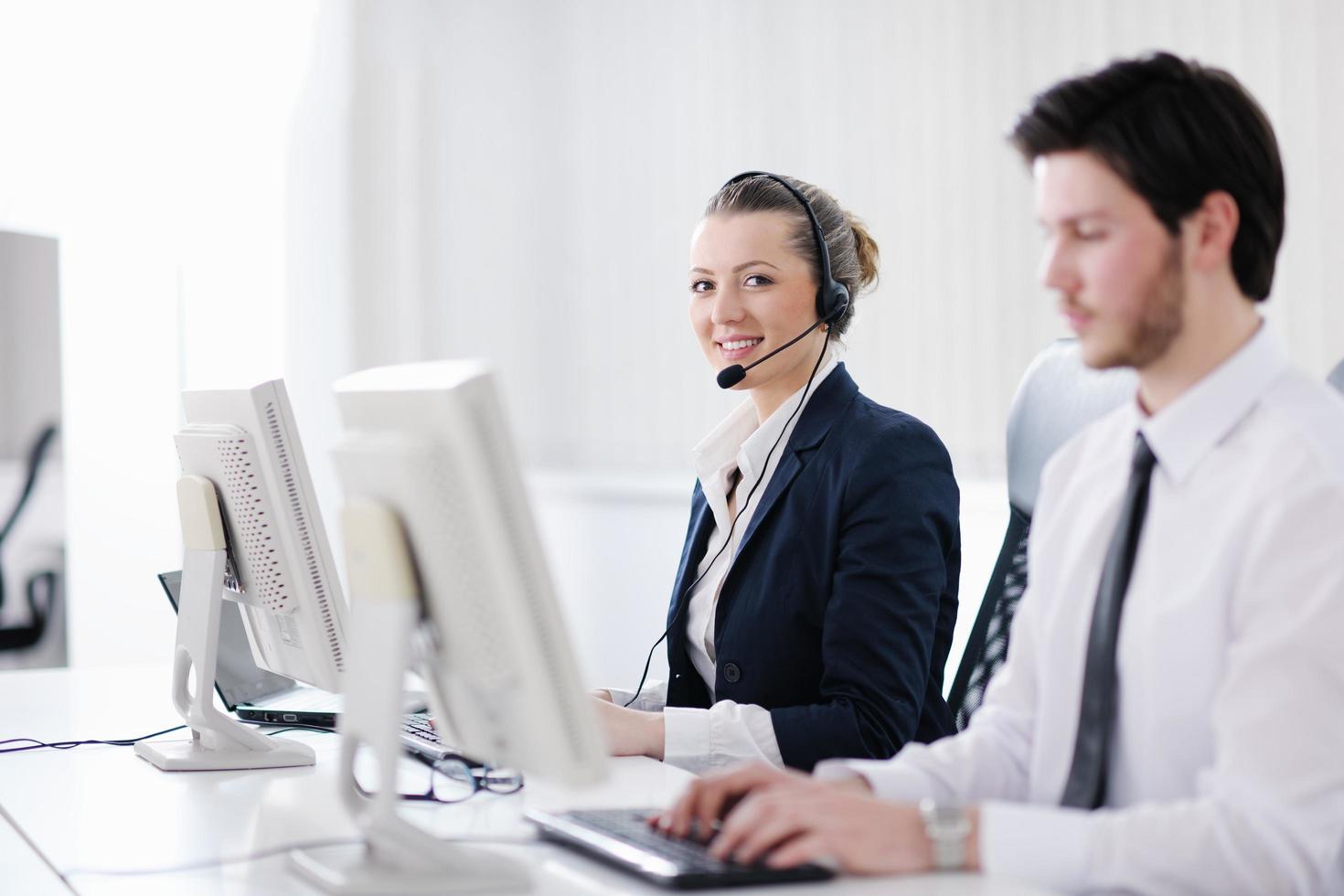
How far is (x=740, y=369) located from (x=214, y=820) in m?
0.91

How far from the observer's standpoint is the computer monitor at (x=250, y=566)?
154 cm

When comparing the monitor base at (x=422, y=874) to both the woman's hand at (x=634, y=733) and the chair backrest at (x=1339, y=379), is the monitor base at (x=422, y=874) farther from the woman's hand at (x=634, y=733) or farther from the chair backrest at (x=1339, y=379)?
the chair backrest at (x=1339, y=379)

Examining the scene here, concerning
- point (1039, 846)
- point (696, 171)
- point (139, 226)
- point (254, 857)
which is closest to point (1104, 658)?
point (1039, 846)

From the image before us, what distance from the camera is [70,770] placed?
1611mm

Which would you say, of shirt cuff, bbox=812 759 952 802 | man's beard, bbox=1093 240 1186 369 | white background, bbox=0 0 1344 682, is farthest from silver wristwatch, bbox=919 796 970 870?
white background, bbox=0 0 1344 682

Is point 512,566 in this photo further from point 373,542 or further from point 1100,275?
point 1100,275

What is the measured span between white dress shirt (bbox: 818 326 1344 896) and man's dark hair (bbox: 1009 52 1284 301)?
0.32ft

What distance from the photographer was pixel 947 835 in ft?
3.49

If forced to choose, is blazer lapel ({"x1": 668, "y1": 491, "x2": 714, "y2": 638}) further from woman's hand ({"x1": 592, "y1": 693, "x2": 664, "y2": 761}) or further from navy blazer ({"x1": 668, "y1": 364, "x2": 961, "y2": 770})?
woman's hand ({"x1": 592, "y1": 693, "x2": 664, "y2": 761})

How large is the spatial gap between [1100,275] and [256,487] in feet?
3.03

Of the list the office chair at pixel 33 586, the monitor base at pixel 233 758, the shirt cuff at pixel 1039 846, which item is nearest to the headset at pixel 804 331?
the monitor base at pixel 233 758

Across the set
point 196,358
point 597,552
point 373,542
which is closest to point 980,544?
point 597,552

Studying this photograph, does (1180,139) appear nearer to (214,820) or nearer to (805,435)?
(805,435)

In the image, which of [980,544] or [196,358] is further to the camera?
[196,358]
